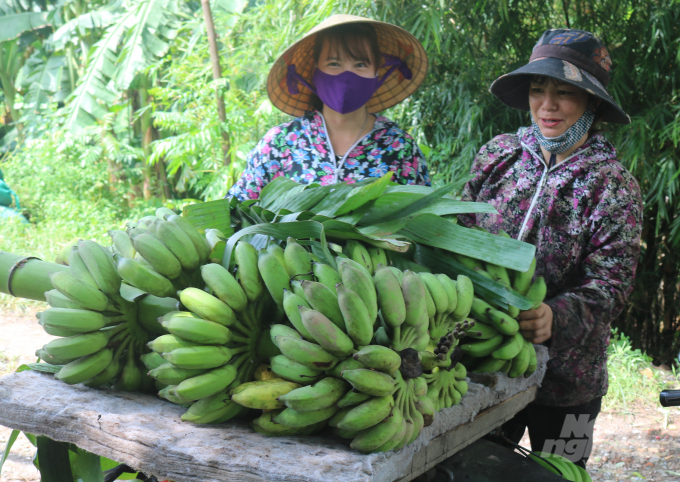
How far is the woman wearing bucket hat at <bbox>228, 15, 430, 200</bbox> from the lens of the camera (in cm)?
204

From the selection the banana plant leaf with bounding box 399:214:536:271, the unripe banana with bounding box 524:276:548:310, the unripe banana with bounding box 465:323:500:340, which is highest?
the banana plant leaf with bounding box 399:214:536:271

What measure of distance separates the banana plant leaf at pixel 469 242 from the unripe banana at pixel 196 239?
0.47m

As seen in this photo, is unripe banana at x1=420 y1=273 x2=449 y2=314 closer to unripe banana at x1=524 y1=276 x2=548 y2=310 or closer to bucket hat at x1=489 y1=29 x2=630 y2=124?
unripe banana at x1=524 y1=276 x2=548 y2=310

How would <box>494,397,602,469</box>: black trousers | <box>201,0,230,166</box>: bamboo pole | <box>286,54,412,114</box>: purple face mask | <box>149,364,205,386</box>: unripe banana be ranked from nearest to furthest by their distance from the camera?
1. <box>149,364,205,386</box>: unripe banana
2. <box>494,397,602,469</box>: black trousers
3. <box>286,54,412,114</box>: purple face mask
4. <box>201,0,230,166</box>: bamboo pole

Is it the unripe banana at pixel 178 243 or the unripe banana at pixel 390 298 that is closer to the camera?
the unripe banana at pixel 390 298

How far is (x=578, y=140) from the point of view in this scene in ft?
5.74

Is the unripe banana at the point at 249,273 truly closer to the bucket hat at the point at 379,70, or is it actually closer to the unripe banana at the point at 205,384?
the unripe banana at the point at 205,384

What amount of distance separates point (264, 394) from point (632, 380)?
13.0ft

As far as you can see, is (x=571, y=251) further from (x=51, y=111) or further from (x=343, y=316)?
(x=51, y=111)

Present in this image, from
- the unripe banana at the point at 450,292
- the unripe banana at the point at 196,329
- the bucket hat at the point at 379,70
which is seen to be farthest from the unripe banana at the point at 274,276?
the bucket hat at the point at 379,70

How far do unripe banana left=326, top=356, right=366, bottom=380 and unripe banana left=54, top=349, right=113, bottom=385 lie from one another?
1.57 feet

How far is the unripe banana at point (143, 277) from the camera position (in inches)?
41.6

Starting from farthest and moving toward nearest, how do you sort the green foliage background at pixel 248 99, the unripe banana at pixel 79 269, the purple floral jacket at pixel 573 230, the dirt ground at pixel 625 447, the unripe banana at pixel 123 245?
the green foliage background at pixel 248 99, the dirt ground at pixel 625 447, the purple floral jacket at pixel 573 230, the unripe banana at pixel 123 245, the unripe banana at pixel 79 269

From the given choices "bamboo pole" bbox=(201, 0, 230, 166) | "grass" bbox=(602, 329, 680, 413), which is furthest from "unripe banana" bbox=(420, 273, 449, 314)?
"bamboo pole" bbox=(201, 0, 230, 166)
